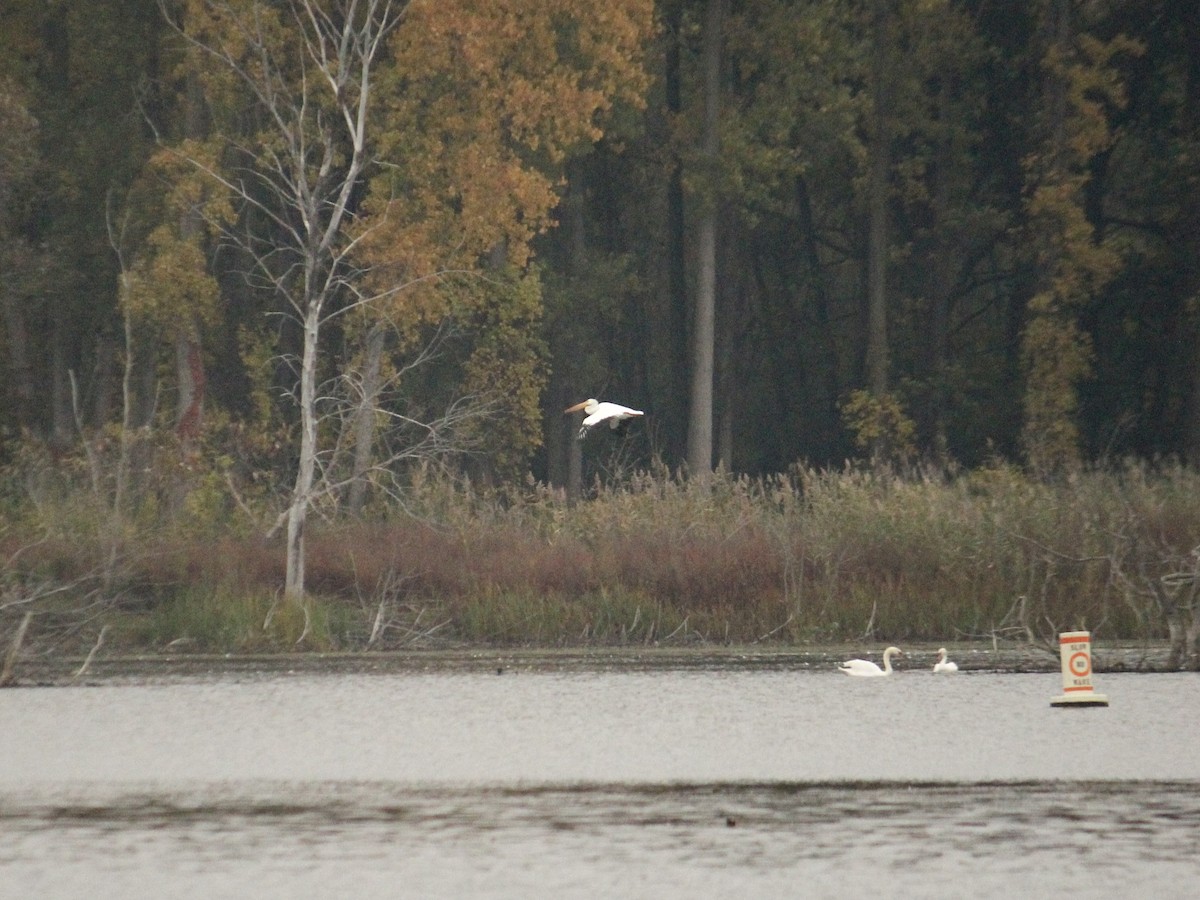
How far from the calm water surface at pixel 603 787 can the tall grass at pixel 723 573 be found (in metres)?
3.54

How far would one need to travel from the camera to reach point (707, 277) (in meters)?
42.5

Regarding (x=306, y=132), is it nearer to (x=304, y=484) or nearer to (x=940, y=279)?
(x=304, y=484)

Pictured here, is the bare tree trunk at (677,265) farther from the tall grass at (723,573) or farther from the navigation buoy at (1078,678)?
the navigation buoy at (1078,678)

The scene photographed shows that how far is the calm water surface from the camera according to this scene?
10.8 metres

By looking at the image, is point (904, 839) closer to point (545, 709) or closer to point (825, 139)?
point (545, 709)

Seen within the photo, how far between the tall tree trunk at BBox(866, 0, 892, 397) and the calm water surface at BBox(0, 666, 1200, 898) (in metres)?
25.3

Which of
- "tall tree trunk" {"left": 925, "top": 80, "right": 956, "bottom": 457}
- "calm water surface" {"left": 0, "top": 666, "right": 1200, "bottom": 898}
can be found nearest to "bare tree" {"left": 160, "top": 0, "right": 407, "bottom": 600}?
"calm water surface" {"left": 0, "top": 666, "right": 1200, "bottom": 898}

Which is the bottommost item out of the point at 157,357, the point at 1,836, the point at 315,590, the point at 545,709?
the point at 1,836

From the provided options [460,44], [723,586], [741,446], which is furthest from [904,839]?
[741,446]

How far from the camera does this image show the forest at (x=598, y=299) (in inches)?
986

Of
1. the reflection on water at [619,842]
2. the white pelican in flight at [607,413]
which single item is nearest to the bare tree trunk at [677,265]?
the white pelican in flight at [607,413]

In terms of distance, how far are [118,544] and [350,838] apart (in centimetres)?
1389

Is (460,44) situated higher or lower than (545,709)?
higher

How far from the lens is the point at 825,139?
46812 mm
